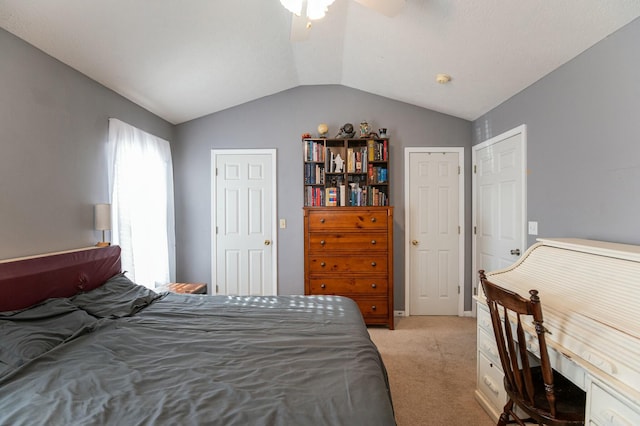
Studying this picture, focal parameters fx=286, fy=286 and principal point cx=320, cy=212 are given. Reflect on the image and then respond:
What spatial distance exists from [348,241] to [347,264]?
0.26 meters

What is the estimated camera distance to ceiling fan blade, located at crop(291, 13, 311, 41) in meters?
1.70

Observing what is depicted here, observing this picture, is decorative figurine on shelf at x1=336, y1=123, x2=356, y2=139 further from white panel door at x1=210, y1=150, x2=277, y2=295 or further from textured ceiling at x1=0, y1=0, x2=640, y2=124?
white panel door at x1=210, y1=150, x2=277, y2=295

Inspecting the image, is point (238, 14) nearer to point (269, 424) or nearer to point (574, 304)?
point (269, 424)

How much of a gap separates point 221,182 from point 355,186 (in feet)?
5.78

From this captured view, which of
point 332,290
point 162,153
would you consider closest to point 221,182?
point 162,153

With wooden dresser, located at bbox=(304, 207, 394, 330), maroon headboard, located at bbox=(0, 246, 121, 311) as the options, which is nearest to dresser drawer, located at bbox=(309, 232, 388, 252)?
wooden dresser, located at bbox=(304, 207, 394, 330)

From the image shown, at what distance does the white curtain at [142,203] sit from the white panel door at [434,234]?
9.90 feet

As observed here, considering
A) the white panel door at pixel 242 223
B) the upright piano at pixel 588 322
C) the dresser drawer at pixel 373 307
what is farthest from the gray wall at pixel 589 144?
the white panel door at pixel 242 223

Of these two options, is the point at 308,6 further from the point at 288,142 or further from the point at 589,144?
the point at 288,142

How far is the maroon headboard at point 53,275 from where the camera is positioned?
162 cm

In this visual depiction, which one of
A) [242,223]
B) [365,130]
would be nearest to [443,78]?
[365,130]

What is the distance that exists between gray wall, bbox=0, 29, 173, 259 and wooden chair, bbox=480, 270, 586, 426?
2893 mm

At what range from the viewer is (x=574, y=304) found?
139 centimetres

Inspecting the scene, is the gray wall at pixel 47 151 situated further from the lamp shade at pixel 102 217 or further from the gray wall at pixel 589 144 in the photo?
the gray wall at pixel 589 144
